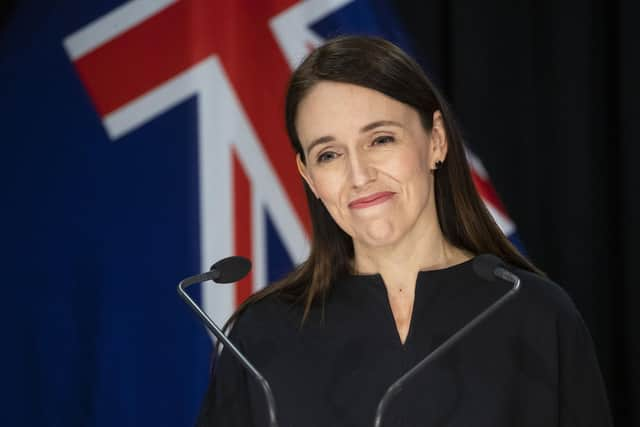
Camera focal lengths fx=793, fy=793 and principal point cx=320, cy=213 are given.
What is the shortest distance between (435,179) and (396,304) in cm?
25

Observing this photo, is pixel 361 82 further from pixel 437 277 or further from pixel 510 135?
pixel 510 135

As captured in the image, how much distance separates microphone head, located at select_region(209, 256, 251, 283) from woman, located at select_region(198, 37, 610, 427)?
9.3 inches

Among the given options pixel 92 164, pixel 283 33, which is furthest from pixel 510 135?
pixel 92 164

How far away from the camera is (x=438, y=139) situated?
→ 4.68 feet

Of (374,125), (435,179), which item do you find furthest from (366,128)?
(435,179)

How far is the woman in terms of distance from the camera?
4.18 feet

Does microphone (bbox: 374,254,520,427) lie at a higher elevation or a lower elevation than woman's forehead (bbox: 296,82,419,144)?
lower

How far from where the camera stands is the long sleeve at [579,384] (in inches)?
49.9

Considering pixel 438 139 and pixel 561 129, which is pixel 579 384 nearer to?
pixel 438 139

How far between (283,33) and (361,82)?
3.29ft

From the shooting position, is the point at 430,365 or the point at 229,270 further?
the point at 430,365

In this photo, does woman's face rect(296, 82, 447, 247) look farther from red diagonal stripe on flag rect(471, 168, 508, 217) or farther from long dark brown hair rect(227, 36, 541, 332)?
red diagonal stripe on flag rect(471, 168, 508, 217)

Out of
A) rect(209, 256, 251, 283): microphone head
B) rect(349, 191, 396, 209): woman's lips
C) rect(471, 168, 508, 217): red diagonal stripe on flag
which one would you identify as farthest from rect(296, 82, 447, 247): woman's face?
rect(471, 168, 508, 217): red diagonal stripe on flag

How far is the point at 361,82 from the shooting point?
132 centimetres
